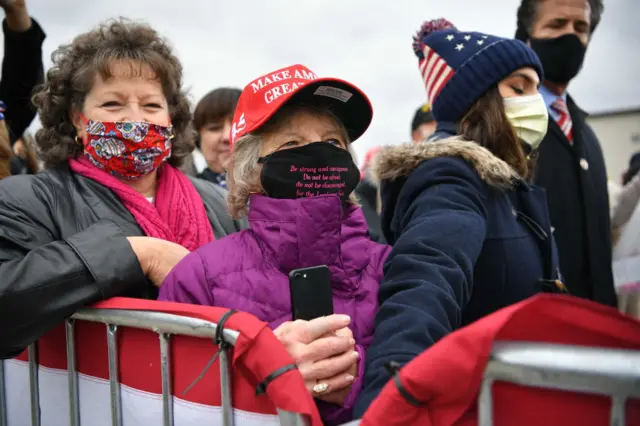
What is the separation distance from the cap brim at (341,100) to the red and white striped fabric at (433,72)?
2.03 feet

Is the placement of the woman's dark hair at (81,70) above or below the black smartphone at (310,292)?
above

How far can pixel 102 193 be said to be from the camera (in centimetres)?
234

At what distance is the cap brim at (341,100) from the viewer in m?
1.95

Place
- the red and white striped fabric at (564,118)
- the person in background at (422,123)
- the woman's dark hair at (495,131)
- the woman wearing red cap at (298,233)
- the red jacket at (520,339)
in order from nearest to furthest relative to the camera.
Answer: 1. the red jacket at (520,339)
2. the woman wearing red cap at (298,233)
3. the woman's dark hair at (495,131)
4. the red and white striped fabric at (564,118)
5. the person in background at (422,123)

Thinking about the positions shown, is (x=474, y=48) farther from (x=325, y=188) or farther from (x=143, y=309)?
(x=143, y=309)

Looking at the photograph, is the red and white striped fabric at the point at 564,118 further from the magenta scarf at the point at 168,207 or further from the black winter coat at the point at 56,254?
the black winter coat at the point at 56,254

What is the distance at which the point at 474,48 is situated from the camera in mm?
2557

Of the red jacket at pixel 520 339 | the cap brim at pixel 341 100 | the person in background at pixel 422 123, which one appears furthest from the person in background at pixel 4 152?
the person in background at pixel 422 123

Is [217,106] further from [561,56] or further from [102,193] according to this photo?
[561,56]

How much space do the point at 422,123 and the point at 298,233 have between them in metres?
5.46

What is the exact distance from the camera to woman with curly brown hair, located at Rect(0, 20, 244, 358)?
1.81 m

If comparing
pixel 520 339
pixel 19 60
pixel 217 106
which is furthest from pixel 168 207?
pixel 217 106

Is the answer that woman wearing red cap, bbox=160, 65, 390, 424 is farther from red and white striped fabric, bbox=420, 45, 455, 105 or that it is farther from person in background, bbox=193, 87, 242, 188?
person in background, bbox=193, 87, 242, 188

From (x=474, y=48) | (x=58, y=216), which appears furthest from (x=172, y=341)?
(x=474, y=48)
